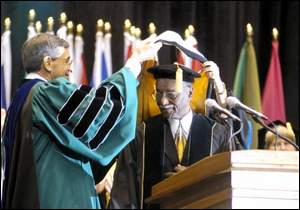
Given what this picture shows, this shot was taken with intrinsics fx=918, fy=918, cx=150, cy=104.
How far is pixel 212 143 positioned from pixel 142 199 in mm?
582

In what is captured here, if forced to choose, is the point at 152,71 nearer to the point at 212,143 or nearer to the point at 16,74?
the point at 212,143

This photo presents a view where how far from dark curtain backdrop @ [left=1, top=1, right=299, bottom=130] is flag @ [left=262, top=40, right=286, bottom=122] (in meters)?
0.41

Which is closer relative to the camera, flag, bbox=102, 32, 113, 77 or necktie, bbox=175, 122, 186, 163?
necktie, bbox=175, 122, 186, 163

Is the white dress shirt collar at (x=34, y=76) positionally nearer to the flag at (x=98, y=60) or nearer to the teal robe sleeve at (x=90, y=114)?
the teal robe sleeve at (x=90, y=114)

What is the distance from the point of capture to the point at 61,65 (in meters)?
4.70

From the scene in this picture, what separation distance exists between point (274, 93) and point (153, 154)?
4.03m

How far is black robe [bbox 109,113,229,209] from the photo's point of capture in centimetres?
531

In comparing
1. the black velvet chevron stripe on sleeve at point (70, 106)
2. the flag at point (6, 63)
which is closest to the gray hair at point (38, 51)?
the black velvet chevron stripe on sleeve at point (70, 106)

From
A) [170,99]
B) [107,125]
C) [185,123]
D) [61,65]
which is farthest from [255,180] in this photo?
[185,123]

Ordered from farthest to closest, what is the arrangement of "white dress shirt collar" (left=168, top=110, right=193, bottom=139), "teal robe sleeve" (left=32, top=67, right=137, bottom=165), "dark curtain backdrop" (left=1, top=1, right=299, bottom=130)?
"dark curtain backdrop" (left=1, top=1, right=299, bottom=130)
"white dress shirt collar" (left=168, top=110, right=193, bottom=139)
"teal robe sleeve" (left=32, top=67, right=137, bottom=165)

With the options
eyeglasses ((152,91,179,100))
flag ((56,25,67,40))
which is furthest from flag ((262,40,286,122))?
eyeglasses ((152,91,179,100))

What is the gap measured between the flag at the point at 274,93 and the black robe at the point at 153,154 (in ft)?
12.6

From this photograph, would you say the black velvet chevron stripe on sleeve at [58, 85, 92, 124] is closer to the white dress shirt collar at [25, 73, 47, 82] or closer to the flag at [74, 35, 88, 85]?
the white dress shirt collar at [25, 73, 47, 82]

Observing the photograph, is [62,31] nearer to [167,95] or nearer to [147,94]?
[147,94]
